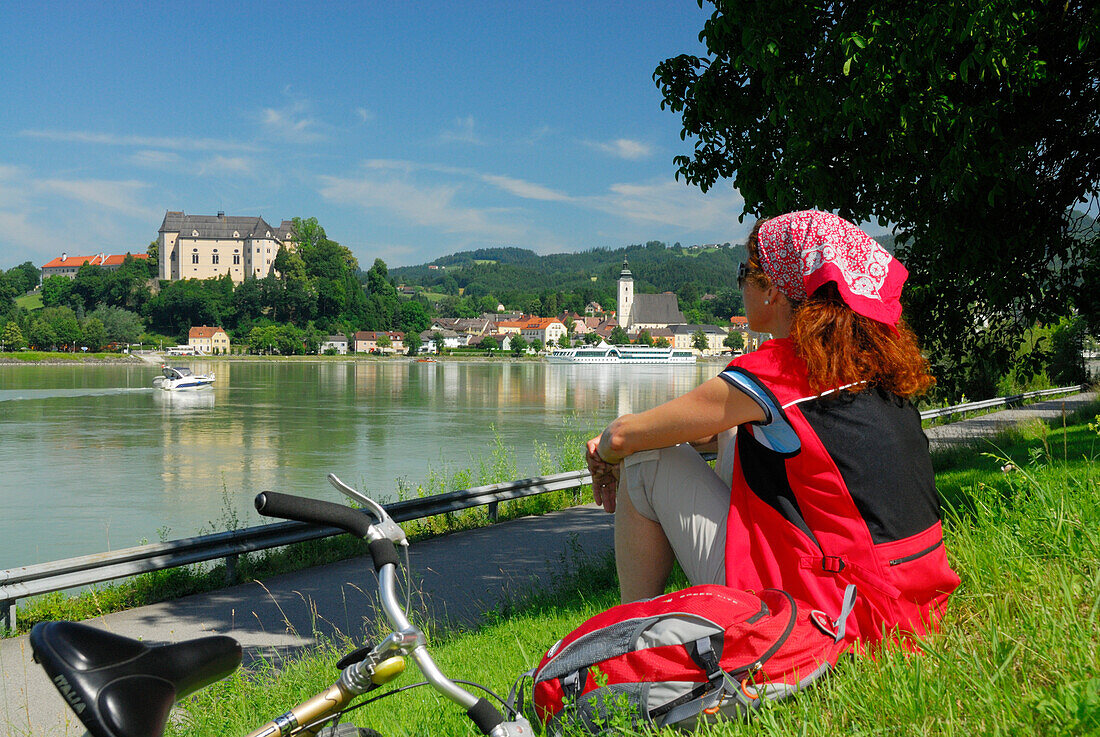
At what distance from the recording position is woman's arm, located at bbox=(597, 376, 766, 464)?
86.3 inches

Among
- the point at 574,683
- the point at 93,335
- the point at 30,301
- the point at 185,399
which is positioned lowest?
the point at 185,399

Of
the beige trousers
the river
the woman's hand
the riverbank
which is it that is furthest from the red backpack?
the riverbank

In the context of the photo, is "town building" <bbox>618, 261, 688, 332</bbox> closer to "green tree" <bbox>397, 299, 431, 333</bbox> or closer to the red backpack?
"green tree" <bbox>397, 299, 431, 333</bbox>

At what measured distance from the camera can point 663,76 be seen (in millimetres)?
7586

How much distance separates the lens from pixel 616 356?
127m

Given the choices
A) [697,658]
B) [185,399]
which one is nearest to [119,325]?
[185,399]

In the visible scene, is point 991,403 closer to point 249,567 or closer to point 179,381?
point 249,567

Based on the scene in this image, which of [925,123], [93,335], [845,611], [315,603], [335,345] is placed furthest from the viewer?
[335,345]

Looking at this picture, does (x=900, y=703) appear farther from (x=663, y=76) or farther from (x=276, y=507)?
(x=663, y=76)

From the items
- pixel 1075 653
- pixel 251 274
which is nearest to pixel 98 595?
pixel 1075 653

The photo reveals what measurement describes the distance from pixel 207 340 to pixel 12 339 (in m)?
26.7

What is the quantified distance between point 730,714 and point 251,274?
16055 centimetres

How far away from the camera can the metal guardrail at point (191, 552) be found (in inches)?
225

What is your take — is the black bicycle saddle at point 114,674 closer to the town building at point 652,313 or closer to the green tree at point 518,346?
the green tree at point 518,346
